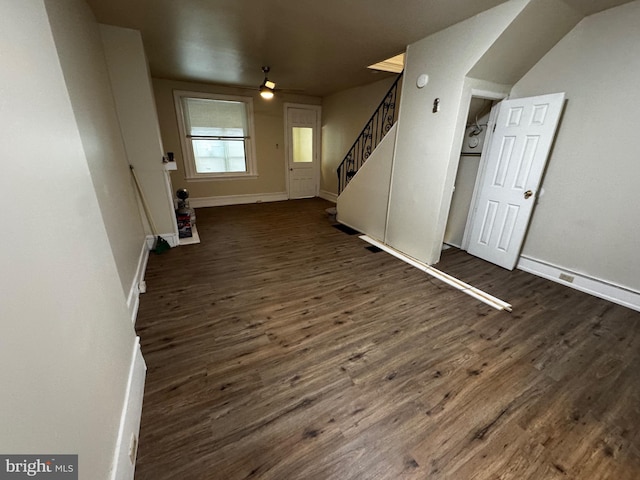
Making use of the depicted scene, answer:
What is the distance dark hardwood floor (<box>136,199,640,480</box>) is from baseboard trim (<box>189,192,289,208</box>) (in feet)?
11.5

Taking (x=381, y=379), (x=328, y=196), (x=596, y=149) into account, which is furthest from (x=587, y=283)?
(x=328, y=196)

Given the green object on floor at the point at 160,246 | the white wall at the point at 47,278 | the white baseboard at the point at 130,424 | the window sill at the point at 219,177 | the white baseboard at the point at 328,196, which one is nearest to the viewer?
the white wall at the point at 47,278

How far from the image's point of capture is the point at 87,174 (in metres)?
1.31

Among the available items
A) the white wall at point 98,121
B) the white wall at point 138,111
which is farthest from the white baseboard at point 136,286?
the white wall at point 138,111

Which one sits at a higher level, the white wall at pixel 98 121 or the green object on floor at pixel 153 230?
the white wall at pixel 98 121

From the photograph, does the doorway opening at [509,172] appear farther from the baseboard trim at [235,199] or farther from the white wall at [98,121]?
the baseboard trim at [235,199]

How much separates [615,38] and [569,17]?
439 mm

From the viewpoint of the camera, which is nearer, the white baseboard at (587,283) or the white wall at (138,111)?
the white baseboard at (587,283)

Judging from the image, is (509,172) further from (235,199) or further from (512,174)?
(235,199)

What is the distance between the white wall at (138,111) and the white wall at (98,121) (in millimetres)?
134

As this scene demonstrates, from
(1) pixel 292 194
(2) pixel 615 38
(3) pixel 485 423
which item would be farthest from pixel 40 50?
(1) pixel 292 194

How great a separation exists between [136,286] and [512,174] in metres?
4.35

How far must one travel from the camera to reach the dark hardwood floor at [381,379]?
130cm

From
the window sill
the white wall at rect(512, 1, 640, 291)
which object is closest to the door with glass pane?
the window sill
